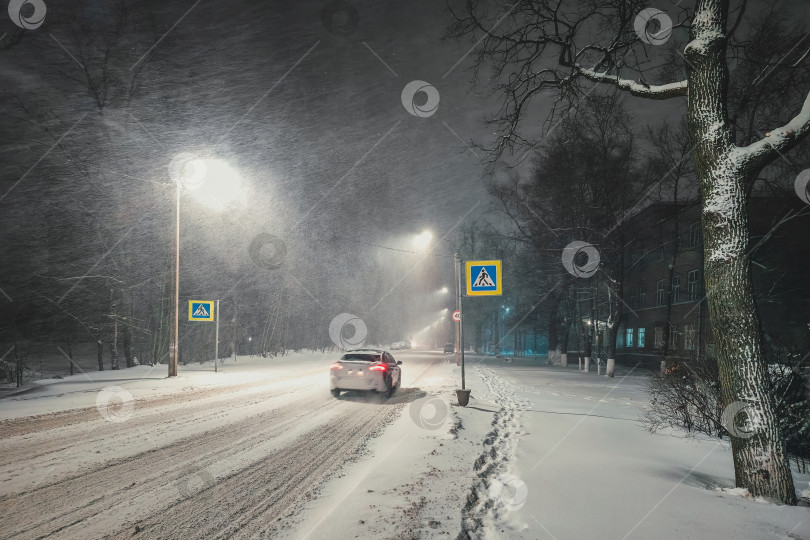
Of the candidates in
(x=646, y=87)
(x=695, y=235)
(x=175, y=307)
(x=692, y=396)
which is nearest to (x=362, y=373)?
(x=692, y=396)

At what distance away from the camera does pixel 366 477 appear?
18.4ft

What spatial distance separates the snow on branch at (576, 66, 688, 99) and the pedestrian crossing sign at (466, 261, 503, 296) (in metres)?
5.52

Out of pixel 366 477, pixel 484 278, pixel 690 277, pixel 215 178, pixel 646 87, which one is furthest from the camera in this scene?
pixel 690 277

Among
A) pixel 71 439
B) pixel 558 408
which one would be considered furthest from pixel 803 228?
pixel 71 439

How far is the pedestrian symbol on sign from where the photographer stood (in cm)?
1130

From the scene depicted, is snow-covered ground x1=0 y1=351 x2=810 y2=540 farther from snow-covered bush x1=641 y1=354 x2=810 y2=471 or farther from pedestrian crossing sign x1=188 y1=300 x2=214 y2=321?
pedestrian crossing sign x1=188 y1=300 x2=214 y2=321

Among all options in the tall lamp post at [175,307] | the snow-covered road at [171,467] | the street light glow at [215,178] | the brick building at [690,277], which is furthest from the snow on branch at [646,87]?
the tall lamp post at [175,307]

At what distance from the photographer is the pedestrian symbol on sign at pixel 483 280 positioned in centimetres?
1130

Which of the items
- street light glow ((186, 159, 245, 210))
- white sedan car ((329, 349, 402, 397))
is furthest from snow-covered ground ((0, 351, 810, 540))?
street light glow ((186, 159, 245, 210))

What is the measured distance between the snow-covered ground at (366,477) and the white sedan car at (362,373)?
239 centimetres

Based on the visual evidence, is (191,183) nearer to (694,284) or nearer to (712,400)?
(712,400)

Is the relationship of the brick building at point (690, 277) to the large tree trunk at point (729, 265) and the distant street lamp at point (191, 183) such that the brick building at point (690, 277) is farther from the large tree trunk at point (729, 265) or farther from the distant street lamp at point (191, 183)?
the distant street lamp at point (191, 183)

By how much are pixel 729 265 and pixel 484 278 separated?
655 cm

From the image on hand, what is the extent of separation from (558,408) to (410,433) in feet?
16.7
